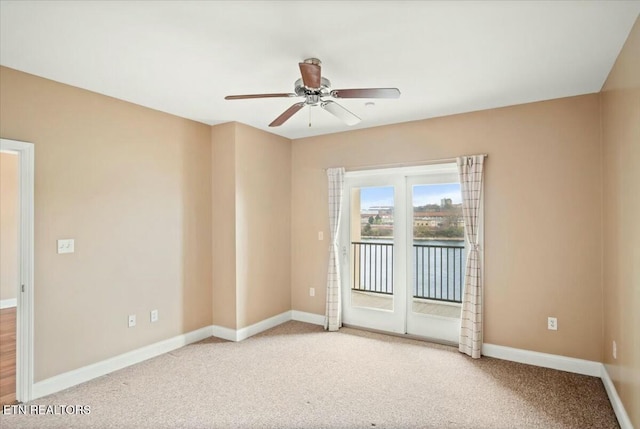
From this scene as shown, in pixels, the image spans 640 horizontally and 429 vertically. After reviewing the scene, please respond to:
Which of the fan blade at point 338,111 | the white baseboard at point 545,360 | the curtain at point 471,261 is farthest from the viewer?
the curtain at point 471,261

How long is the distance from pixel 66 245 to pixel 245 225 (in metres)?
1.86

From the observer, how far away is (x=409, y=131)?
427 cm

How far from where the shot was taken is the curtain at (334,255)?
4.63 m

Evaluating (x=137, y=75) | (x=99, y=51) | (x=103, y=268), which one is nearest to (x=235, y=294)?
(x=103, y=268)

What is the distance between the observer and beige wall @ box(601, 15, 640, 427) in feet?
7.12

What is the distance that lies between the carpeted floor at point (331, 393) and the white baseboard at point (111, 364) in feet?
0.27

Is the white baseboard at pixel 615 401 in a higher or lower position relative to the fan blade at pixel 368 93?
lower

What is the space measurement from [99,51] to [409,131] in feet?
Answer: 10.5

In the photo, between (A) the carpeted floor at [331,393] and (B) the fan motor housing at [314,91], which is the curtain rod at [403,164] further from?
(A) the carpeted floor at [331,393]

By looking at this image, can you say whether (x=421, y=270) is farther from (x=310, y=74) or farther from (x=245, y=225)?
(x=310, y=74)

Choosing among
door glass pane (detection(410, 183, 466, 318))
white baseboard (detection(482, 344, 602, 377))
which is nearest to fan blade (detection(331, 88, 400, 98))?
door glass pane (detection(410, 183, 466, 318))

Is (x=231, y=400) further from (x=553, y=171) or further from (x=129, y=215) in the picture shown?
(x=553, y=171)

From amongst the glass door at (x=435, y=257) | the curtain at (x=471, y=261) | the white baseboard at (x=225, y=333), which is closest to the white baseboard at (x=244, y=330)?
the white baseboard at (x=225, y=333)

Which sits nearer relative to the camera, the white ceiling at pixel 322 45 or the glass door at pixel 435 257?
the white ceiling at pixel 322 45
